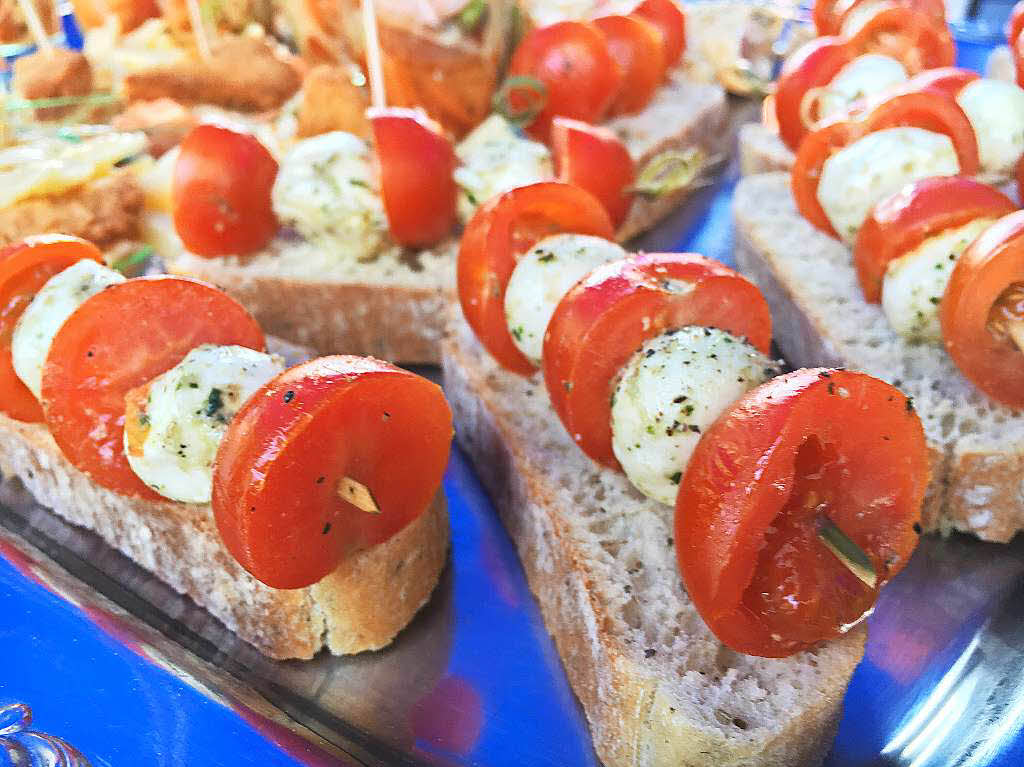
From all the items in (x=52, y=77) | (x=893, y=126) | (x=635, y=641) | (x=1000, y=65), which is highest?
(x=52, y=77)

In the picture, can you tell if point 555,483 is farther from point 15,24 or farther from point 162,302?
point 15,24

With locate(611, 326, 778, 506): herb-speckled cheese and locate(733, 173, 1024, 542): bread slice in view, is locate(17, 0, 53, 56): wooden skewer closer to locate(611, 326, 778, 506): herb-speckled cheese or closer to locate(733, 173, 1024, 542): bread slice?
locate(733, 173, 1024, 542): bread slice

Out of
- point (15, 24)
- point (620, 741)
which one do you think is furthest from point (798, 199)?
point (15, 24)

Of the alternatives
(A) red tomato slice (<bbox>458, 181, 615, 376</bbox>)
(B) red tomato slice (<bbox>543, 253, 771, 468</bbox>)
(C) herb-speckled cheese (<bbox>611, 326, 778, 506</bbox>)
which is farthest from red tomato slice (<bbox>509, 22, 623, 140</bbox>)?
(C) herb-speckled cheese (<bbox>611, 326, 778, 506</bbox>)

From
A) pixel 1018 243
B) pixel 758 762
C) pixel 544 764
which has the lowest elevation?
pixel 544 764

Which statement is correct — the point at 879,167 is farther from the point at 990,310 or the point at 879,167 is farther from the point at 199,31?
the point at 199,31

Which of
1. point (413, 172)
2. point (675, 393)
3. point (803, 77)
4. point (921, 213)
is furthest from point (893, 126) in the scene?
point (675, 393)
